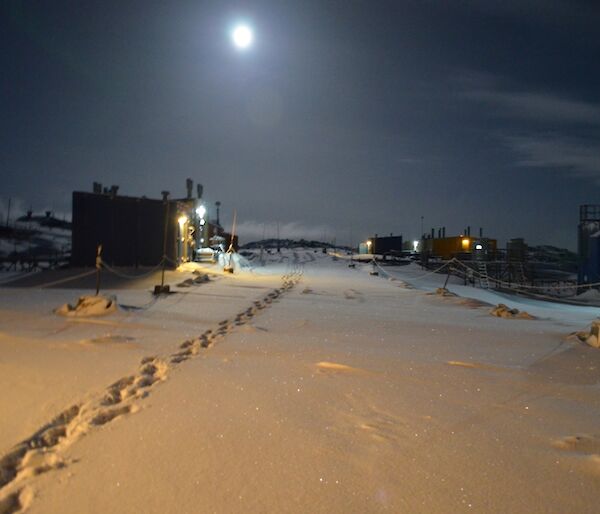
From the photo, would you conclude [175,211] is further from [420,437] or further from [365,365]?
[420,437]

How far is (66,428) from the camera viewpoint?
307cm

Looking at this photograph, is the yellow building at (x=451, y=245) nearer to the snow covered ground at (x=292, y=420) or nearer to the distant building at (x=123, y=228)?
the distant building at (x=123, y=228)

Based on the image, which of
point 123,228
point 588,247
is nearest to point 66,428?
point 123,228

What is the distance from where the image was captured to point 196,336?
622cm

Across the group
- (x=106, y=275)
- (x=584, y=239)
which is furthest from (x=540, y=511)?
(x=584, y=239)

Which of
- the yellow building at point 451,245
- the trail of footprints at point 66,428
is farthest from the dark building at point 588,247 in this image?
the trail of footprints at point 66,428

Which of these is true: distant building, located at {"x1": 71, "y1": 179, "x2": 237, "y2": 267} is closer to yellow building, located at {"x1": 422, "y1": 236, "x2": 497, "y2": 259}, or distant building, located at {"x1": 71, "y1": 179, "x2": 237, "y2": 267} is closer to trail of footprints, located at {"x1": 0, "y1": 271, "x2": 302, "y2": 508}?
trail of footprints, located at {"x1": 0, "y1": 271, "x2": 302, "y2": 508}

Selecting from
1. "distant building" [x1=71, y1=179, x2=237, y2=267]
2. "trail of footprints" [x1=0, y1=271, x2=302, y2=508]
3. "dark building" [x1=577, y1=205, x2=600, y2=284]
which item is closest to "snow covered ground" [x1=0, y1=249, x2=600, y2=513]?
"trail of footprints" [x1=0, y1=271, x2=302, y2=508]

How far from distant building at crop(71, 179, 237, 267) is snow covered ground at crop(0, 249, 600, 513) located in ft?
41.8

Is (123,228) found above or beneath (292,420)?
above

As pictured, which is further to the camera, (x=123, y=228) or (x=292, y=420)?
(x=123, y=228)

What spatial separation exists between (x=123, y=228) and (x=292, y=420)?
17.5 m

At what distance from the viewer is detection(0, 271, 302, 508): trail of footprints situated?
7.64ft

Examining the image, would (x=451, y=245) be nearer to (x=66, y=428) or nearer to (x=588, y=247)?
(x=588, y=247)
